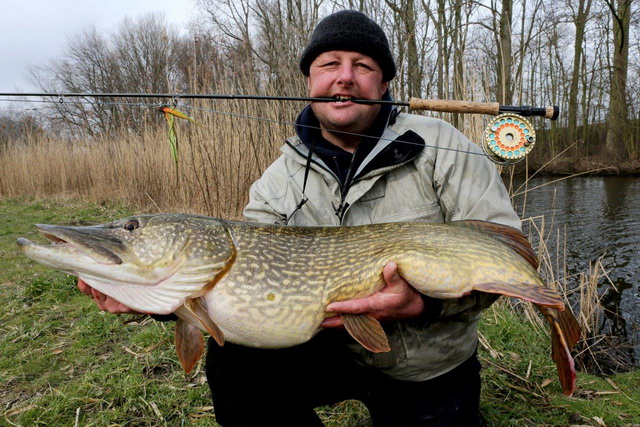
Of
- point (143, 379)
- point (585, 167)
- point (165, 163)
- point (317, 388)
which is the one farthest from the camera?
point (585, 167)

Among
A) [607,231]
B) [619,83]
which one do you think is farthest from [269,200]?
[619,83]

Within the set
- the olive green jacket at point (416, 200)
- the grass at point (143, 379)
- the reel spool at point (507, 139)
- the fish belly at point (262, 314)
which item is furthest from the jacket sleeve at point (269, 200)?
the reel spool at point (507, 139)

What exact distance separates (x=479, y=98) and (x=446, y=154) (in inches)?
82.1

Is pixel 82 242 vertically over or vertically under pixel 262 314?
over

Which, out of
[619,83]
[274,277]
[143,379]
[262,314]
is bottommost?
[143,379]

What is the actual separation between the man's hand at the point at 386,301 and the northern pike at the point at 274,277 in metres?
0.03

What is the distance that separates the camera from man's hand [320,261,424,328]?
4.67 ft

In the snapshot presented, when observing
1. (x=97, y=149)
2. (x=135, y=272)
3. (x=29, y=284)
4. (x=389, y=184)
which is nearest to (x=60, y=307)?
(x=29, y=284)

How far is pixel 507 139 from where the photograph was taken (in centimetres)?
177

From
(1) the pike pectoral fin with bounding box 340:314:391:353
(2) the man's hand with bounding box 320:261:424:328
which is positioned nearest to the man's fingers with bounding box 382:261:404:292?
(2) the man's hand with bounding box 320:261:424:328

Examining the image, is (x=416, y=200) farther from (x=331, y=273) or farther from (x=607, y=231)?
(x=607, y=231)

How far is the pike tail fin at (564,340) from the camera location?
1.40 meters

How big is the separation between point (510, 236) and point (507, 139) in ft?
1.55

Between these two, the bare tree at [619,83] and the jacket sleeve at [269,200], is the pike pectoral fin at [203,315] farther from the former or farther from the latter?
the bare tree at [619,83]
